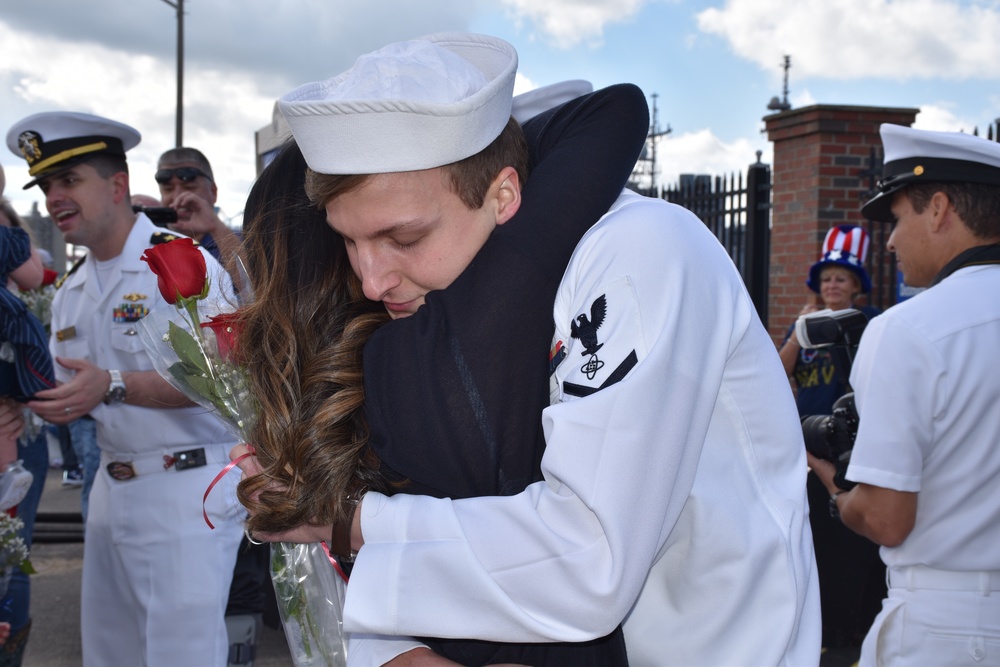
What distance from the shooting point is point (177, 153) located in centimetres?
546

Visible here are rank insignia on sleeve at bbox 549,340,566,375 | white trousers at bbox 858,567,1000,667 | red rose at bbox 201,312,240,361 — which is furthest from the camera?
white trousers at bbox 858,567,1000,667

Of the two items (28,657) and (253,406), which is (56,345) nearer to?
(28,657)

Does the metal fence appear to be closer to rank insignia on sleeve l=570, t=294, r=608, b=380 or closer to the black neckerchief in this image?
the black neckerchief

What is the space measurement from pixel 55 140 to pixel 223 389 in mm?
2801

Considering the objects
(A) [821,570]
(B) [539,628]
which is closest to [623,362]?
(B) [539,628]

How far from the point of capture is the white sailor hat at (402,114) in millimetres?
1395

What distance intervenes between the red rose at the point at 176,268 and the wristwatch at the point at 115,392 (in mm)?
1983

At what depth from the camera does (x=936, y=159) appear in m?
2.62

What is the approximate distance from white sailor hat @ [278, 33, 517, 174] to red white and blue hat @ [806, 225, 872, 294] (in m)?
4.48

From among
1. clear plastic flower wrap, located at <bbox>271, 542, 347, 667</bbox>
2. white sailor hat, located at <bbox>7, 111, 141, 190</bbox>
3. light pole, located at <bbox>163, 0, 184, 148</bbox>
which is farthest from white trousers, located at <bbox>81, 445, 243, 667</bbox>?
light pole, located at <bbox>163, 0, 184, 148</bbox>

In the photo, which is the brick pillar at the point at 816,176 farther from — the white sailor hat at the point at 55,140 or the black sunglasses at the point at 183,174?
the white sailor hat at the point at 55,140

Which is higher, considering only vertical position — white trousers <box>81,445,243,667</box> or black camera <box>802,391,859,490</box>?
black camera <box>802,391,859,490</box>

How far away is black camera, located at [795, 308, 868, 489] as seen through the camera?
288 cm

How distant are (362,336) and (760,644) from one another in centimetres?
79
